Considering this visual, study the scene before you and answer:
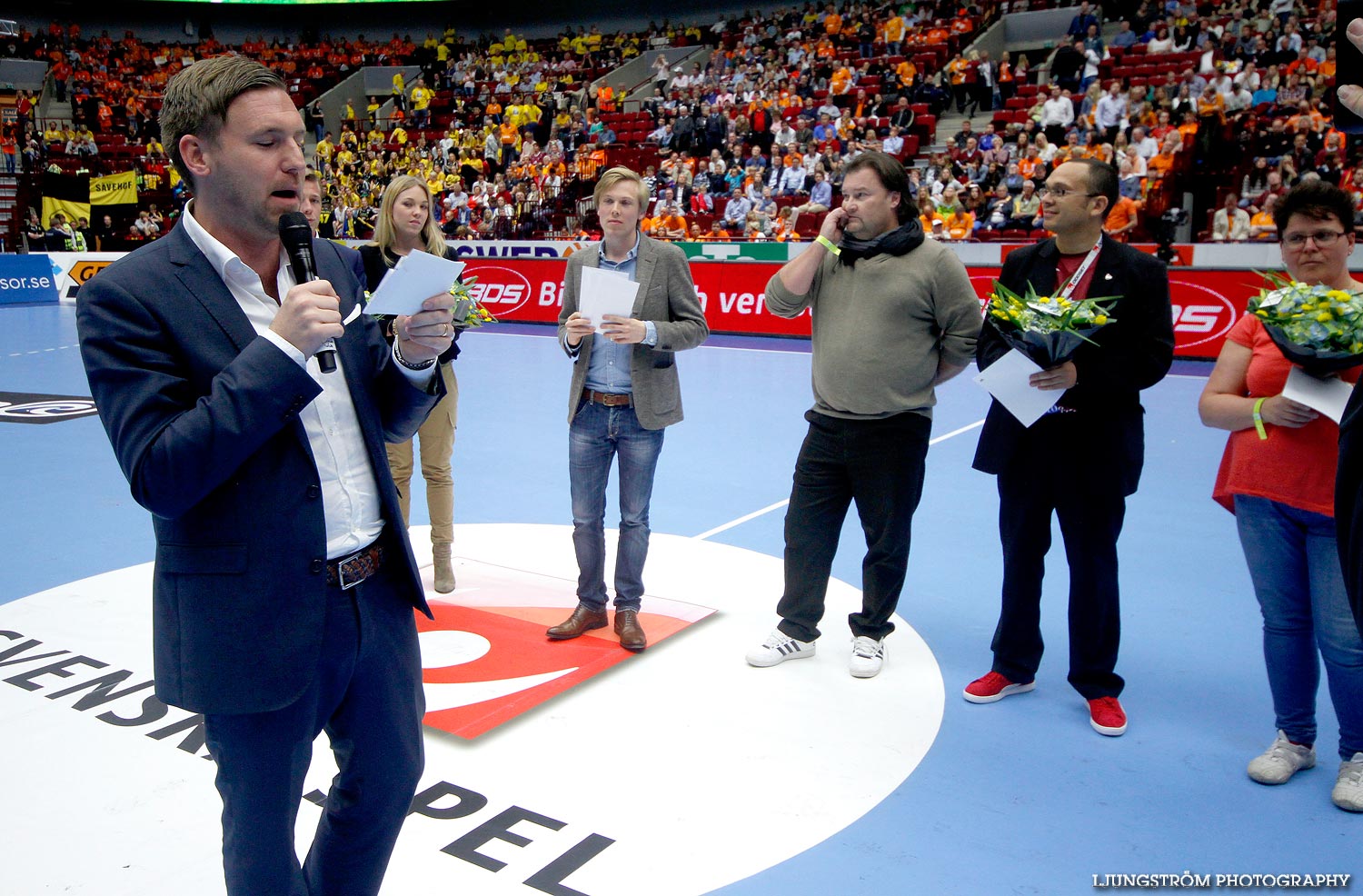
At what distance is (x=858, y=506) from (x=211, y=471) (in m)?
2.87

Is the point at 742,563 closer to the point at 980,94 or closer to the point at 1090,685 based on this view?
the point at 1090,685

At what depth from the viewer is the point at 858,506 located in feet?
13.6

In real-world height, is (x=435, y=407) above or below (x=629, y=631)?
above

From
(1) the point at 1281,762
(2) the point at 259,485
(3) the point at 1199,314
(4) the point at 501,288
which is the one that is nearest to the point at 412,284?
(2) the point at 259,485

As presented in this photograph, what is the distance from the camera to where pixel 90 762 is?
3.43 m

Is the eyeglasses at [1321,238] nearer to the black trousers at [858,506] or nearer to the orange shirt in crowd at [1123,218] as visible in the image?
the black trousers at [858,506]

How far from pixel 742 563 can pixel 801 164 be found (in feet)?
46.3

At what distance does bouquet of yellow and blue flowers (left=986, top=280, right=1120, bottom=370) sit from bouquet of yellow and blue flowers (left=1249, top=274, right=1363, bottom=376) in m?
0.52

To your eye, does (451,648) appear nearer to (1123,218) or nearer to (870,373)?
(870,373)

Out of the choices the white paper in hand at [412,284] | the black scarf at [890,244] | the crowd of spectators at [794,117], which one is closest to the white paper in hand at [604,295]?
the black scarf at [890,244]

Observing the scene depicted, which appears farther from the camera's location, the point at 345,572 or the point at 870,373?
the point at 870,373

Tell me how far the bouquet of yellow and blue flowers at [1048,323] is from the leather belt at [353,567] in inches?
91.8

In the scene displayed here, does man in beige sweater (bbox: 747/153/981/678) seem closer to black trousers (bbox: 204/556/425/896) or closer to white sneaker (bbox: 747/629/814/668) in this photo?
white sneaker (bbox: 747/629/814/668)

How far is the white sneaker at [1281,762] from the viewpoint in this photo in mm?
3277
